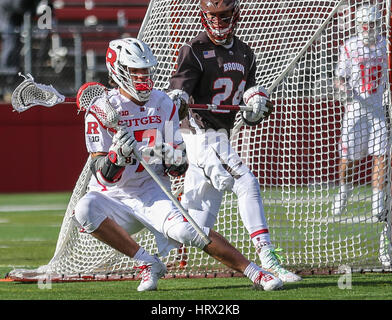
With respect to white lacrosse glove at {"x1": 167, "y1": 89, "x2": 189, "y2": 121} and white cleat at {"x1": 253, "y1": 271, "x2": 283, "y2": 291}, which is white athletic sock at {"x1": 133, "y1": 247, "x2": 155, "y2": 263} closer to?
white cleat at {"x1": 253, "y1": 271, "x2": 283, "y2": 291}

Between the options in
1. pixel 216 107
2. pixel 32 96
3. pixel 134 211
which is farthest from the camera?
pixel 216 107

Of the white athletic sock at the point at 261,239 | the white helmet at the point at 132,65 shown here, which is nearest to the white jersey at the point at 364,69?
the white athletic sock at the point at 261,239

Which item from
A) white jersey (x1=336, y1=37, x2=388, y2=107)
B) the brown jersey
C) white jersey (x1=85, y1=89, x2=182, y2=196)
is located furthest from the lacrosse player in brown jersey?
white jersey (x1=336, y1=37, x2=388, y2=107)

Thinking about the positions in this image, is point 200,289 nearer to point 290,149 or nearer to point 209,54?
point 209,54

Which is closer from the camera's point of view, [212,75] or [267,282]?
[267,282]

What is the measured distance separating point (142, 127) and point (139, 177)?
→ 0.26 meters

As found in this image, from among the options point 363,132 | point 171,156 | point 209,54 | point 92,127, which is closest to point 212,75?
point 209,54

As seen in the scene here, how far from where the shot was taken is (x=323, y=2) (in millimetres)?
5957

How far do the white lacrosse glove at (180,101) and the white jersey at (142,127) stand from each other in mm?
40

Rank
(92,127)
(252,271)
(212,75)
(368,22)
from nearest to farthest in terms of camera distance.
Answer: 1. (252,271)
2. (92,127)
3. (212,75)
4. (368,22)

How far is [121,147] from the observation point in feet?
13.9

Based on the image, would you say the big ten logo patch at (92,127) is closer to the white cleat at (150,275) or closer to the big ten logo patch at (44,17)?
the white cleat at (150,275)
